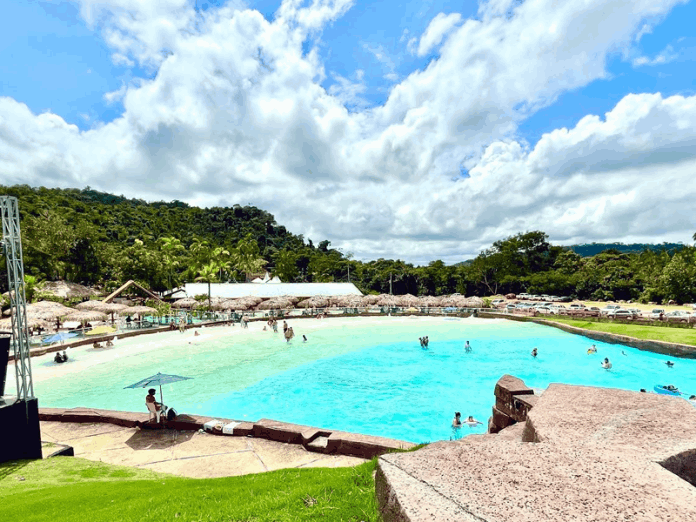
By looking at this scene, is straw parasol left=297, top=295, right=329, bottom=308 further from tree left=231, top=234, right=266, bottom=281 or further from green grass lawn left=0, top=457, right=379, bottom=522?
green grass lawn left=0, top=457, right=379, bottom=522

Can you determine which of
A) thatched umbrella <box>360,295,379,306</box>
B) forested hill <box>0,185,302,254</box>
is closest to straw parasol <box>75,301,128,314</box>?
forested hill <box>0,185,302,254</box>

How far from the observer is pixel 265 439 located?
786 centimetres

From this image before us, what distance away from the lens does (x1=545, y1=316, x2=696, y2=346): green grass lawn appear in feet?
72.6

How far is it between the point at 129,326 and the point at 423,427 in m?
26.5

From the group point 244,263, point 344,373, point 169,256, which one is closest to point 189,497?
point 344,373

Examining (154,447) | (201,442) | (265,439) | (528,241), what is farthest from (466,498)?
(528,241)

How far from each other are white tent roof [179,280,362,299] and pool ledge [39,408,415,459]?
35.4m

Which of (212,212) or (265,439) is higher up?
(212,212)

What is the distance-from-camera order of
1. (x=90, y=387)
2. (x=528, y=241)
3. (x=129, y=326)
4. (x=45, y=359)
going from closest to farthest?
(x=90, y=387) < (x=45, y=359) < (x=129, y=326) < (x=528, y=241)

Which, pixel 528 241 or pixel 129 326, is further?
pixel 528 241

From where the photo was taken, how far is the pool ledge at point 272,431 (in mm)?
6754

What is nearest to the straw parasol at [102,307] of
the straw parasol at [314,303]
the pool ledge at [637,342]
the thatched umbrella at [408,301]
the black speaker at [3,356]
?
the straw parasol at [314,303]

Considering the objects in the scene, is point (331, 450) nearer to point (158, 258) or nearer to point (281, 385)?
point (281, 385)

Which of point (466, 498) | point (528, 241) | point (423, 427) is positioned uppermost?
point (528, 241)
